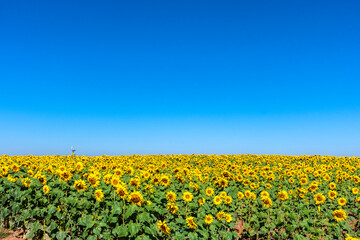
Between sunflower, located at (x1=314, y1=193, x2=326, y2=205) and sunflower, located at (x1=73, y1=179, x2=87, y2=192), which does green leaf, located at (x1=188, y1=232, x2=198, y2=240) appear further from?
sunflower, located at (x1=314, y1=193, x2=326, y2=205)

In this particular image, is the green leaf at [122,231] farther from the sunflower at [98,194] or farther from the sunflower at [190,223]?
the sunflower at [190,223]

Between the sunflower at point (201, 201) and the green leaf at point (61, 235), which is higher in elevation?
the sunflower at point (201, 201)

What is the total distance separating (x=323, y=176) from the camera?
39.9 feet

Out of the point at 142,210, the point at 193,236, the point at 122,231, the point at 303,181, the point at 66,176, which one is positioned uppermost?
the point at 66,176

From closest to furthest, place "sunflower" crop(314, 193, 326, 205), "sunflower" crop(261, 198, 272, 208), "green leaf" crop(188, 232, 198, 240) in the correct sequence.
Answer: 1. "green leaf" crop(188, 232, 198, 240)
2. "sunflower" crop(261, 198, 272, 208)
3. "sunflower" crop(314, 193, 326, 205)

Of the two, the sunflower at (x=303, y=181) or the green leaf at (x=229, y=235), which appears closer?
the green leaf at (x=229, y=235)

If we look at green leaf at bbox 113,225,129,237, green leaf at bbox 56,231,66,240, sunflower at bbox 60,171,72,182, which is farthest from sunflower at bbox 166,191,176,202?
green leaf at bbox 56,231,66,240

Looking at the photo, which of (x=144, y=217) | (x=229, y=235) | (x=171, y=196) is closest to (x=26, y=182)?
(x=144, y=217)

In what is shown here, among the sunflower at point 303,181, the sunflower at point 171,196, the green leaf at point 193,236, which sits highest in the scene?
the sunflower at point 303,181

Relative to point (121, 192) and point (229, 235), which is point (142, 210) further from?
point (229, 235)

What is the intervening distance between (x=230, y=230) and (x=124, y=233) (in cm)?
295

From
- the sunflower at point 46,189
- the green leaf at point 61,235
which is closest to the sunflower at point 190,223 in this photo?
the green leaf at point 61,235

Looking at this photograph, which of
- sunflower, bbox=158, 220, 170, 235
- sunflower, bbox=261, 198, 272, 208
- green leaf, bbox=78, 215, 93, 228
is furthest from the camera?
sunflower, bbox=261, 198, 272, 208

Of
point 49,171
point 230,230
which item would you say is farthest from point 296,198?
point 49,171
